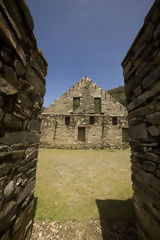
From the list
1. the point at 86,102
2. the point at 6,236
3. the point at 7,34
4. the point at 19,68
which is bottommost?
the point at 6,236

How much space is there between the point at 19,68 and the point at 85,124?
429 inches

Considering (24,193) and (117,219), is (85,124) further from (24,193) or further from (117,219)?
(24,193)

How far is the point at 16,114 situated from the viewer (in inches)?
59.6

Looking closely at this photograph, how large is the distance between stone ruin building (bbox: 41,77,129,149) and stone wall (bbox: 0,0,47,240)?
10001 millimetres

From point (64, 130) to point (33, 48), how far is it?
10.6 meters

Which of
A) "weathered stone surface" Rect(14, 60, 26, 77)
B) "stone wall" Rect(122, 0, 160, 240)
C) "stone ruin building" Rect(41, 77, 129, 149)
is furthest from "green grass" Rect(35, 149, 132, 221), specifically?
"stone ruin building" Rect(41, 77, 129, 149)

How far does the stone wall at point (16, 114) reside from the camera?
4.10 feet

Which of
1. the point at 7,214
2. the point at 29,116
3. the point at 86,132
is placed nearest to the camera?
the point at 7,214

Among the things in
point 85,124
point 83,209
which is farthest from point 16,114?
point 85,124

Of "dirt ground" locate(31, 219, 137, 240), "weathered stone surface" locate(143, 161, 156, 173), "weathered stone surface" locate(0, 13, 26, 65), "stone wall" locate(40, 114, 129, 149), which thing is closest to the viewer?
"weathered stone surface" locate(0, 13, 26, 65)

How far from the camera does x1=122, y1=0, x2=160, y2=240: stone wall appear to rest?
5.33ft

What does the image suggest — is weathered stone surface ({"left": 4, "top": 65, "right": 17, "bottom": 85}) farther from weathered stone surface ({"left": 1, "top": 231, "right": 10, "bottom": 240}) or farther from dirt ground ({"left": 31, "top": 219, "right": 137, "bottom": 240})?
dirt ground ({"left": 31, "top": 219, "right": 137, "bottom": 240})

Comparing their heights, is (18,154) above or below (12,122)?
below

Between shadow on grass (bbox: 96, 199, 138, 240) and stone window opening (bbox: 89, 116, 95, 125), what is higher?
stone window opening (bbox: 89, 116, 95, 125)
